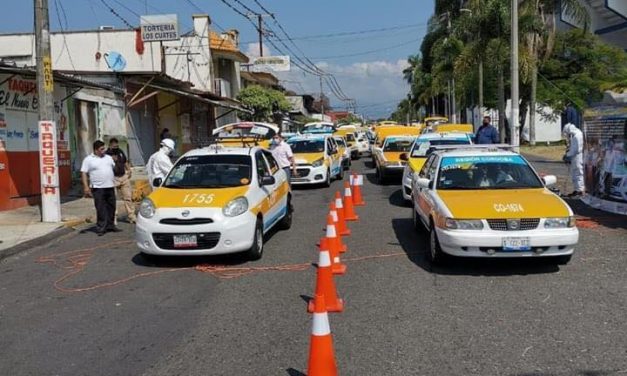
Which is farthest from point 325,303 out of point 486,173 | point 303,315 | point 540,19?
point 540,19

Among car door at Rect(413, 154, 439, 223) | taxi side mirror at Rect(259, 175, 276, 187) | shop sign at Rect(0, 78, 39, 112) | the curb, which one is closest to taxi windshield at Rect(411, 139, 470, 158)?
car door at Rect(413, 154, 439, 223)

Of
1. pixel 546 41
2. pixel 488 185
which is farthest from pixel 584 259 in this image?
pixel 546 41

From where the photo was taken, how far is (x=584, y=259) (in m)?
8.34

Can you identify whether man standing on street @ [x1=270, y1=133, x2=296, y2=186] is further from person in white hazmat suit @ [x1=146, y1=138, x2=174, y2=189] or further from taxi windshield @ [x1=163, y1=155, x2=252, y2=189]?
taxi windshield @ [x1=163, y1=155, x2=252, y2=189]

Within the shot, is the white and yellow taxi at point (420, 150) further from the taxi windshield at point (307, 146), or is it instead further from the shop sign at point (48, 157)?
the shop sign at point (48, 157)

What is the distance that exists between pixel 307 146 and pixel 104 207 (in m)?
10.0

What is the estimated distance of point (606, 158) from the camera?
12.4 m

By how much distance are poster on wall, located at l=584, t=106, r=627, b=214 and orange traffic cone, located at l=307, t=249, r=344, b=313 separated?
760 centimetres

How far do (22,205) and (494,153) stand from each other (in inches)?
427

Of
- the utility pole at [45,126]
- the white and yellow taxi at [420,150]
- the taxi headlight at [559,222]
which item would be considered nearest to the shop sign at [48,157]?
the utility pole at [45,126]

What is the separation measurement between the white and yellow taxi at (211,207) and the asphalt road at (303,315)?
324 mm

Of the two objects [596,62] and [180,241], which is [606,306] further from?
[596,62]

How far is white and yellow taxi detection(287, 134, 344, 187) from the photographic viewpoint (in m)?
19.2

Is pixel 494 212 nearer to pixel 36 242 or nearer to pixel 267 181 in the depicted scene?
pixel 267 181
